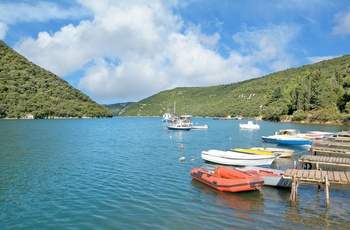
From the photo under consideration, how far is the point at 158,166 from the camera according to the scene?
2825cm

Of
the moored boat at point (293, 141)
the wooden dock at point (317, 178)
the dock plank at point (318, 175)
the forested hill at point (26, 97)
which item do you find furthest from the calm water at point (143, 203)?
the forested hill at point (26, 97)

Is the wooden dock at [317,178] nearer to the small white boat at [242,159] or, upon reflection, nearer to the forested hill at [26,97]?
the small white boat at [242,159]

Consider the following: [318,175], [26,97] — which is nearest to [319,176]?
[318,175]

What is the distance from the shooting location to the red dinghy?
18.5 m

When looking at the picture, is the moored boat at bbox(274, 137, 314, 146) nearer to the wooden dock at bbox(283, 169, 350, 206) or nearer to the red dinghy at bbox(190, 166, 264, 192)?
the wooden dock at bbox(283, 169, 350, 206)

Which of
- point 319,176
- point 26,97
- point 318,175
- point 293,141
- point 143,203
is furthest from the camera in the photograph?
point 26,97

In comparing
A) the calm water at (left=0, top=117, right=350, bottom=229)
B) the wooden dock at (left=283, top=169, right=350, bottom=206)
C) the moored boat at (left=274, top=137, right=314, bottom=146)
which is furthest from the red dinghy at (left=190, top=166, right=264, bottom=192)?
the moored boat at (left=274, top=137, right=314, bottom=146)

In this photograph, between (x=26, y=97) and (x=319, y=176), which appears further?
(x=26, y=97)

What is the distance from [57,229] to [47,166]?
16.2 meters

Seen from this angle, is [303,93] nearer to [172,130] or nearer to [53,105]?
[172,130]

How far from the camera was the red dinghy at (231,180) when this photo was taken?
18547mm

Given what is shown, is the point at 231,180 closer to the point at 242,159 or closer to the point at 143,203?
the point at 143,203

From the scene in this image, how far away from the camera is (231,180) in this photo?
62.3 ft

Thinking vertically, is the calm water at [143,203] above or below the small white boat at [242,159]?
below
